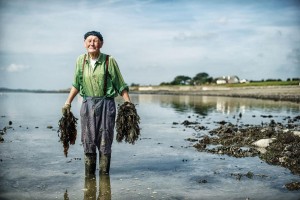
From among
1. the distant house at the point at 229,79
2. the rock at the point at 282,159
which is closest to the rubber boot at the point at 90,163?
the rock at the point at 282,159

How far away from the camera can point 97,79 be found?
726 centimetres

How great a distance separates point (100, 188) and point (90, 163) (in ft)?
2.82

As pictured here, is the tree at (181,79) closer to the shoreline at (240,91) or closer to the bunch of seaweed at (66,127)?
the shoreline at (240,91)

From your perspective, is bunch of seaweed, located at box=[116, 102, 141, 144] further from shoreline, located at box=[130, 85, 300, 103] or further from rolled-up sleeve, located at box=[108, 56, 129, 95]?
shoreline, located at box=[130, 85, 300, 103]

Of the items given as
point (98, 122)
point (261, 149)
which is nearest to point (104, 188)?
point (98, 122)

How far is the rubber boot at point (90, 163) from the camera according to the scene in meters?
7.55

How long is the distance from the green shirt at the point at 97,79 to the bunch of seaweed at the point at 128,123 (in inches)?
17.9

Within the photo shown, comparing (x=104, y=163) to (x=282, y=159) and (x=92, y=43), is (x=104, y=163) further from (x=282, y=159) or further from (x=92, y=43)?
(x=282, y=159)

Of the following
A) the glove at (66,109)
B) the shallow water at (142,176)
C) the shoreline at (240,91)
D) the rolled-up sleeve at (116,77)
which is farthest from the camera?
the shoreline at (240,91)

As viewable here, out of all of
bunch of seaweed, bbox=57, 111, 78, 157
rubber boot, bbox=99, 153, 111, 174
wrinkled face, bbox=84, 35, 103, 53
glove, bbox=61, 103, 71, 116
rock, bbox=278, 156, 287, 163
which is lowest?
rock, bbox=278, 156, 287, 163

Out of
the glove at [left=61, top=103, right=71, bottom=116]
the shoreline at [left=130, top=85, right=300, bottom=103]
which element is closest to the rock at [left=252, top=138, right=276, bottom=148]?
the glove at [left=61, top=103, right=71, bottom=116]

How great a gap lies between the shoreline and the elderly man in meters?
50.3

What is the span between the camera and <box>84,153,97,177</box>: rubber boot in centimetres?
755

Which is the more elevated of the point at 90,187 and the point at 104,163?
the point at 104,163
